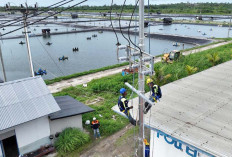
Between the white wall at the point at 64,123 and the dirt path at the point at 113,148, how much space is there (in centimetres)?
202

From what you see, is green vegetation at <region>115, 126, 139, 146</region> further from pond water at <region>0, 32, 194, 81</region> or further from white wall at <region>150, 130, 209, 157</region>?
pond water at <region>0, 32, 194, 81</region>

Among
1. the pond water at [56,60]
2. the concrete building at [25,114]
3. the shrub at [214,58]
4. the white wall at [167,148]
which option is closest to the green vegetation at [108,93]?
Result: the shrub at [214,58]

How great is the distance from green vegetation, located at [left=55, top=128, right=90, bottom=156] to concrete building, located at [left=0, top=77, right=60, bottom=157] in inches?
35.6

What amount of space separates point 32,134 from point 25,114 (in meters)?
1.47

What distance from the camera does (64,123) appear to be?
14.6 meters

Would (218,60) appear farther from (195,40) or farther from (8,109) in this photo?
(195,40)

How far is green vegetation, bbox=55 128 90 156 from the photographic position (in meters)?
13.6

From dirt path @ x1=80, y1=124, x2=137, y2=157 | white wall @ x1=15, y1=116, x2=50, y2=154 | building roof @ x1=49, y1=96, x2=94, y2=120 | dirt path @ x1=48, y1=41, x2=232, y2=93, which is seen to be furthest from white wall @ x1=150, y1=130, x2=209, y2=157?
dirt path @ x1=48, y1=41, x2=232, y2=93

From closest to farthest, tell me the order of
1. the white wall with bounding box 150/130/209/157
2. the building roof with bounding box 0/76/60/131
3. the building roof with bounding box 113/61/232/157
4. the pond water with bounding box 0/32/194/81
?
the building roof with bounding box 113/61/232/157
the white wall with bounding box 150/130/209/157
the building roof with bounding box 0/76/60/131
the pond water with bounding box 0/32/194/81

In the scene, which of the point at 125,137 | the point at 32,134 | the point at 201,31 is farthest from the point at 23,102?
the point at 201,31

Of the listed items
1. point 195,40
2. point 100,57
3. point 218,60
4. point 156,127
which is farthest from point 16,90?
point 195,40

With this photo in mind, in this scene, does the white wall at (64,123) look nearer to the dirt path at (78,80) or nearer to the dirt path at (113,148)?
the dirt path at (113,148)

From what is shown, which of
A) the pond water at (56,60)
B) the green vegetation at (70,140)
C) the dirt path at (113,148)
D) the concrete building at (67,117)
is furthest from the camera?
the pond water at (56,60)

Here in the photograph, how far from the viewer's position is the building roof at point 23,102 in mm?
12148
